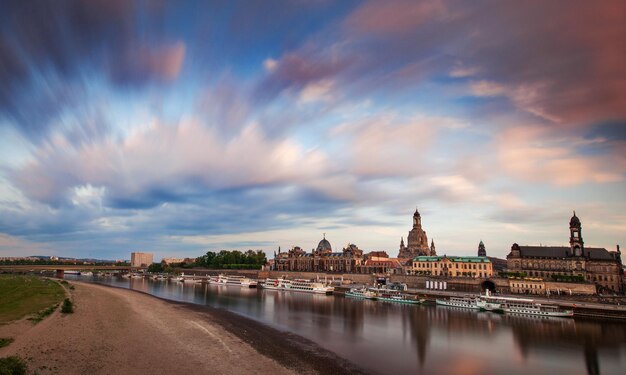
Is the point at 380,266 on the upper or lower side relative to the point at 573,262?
lower

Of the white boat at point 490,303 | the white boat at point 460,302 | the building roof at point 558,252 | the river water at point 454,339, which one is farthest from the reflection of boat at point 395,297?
the building roof at point 558,252

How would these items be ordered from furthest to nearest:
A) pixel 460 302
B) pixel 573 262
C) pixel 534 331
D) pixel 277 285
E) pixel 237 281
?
pixel 237 281
pixel 277 285
pixel 573 262
pixel 460 302
pixel 534 331

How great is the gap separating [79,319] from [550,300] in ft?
294

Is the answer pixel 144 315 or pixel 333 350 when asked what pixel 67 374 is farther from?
pixel 144 315

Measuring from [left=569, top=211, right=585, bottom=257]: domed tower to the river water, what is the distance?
5968 cm

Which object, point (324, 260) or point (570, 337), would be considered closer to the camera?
point (570, 337)

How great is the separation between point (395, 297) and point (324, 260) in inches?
3473

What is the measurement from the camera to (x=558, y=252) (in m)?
120

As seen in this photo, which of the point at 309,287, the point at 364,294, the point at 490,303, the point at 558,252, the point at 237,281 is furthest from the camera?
the point at 237,281

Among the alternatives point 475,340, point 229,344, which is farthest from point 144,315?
point 475,340

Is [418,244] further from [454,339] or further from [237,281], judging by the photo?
[454,339]

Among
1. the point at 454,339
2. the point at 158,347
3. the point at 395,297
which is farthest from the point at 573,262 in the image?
the point at 158,347

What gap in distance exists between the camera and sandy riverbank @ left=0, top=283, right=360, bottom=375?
32781 mm

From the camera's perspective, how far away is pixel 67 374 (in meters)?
29.2
